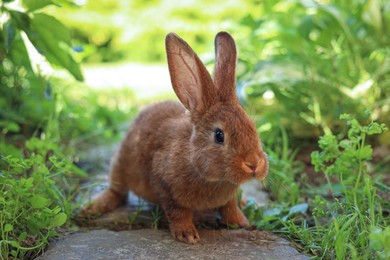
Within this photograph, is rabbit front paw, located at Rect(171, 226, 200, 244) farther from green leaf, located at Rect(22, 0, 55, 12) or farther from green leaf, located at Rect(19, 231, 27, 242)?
green leaf, located at Rect(22, 0, 55, 12)

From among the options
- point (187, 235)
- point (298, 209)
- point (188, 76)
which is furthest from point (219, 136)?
point (298, 209)

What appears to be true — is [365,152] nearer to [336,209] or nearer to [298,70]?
[336,209]

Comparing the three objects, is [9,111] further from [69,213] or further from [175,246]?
[175,246]

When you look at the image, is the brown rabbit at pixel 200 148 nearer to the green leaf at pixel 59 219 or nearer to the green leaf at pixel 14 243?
the green leaf at pixel 59 219

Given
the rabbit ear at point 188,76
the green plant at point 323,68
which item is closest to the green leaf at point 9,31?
the rabbit ear at point 188,76

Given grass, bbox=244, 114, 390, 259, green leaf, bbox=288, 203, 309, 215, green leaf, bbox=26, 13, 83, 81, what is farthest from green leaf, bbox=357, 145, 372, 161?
green leaf, bbox=26, 13, 83, 81

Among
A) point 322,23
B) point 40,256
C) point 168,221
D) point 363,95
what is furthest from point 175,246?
point 322,23
